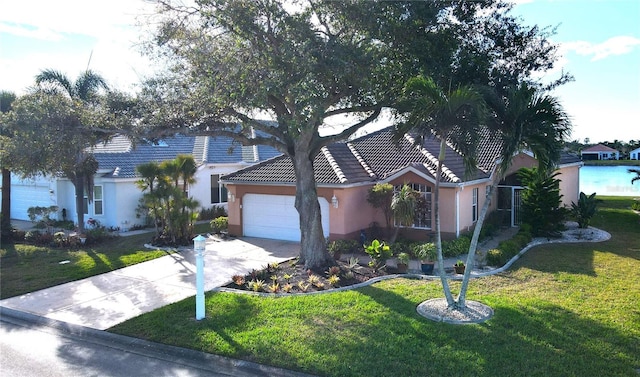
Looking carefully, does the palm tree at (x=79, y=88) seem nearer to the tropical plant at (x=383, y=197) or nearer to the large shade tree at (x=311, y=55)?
the large shade tree at (x=311, y=55)

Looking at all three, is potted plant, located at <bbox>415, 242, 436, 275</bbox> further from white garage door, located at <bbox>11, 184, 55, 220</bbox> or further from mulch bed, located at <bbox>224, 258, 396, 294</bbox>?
white garage door, located at <bbox>11, 184, 55, 220</bbox>

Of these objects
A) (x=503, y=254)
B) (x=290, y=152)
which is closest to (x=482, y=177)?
(x=503, y=254)

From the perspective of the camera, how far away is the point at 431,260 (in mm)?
13633

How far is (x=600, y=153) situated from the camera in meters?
79.5

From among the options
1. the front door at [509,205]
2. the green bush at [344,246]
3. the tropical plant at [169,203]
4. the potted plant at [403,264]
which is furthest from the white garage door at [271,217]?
the front door at [509,205]

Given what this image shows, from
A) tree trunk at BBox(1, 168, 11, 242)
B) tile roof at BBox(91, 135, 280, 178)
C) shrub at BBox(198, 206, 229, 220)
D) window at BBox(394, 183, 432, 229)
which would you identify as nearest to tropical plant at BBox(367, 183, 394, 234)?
window at BBox(394, 183, 432, 229)

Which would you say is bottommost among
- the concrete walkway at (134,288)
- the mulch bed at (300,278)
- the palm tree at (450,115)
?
the concrete walkway at (134,288)

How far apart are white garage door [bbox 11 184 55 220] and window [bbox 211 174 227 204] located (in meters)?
8.34

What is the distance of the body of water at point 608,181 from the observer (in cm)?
3893

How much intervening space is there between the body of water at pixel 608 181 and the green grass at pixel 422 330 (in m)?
25.8

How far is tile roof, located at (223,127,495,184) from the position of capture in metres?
18.1

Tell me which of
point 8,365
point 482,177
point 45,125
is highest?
point 45,125

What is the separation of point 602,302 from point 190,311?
921 centimetres

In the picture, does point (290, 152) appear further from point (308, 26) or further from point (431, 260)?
point (431, 260)
